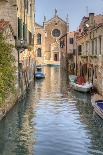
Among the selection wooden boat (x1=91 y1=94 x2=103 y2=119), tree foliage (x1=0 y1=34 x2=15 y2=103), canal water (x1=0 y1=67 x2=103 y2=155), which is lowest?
canal water (x1=0 y1=67 x2=103 y2=155)

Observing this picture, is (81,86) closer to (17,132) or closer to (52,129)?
(52,129)

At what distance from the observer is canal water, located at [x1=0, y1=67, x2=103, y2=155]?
52.5ft

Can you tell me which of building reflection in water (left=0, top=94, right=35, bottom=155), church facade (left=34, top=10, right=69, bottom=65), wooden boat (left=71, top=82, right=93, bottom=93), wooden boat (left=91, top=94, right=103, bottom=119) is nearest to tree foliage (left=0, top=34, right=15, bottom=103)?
building reflection in water (left=0, top=94, right=35, bottom=155)

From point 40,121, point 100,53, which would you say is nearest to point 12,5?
point 100,53

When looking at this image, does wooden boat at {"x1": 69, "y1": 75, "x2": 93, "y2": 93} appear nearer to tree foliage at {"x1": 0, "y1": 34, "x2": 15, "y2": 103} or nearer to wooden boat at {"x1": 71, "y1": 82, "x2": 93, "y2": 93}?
wooden boat at {"x1": 71, "y1": 82, "x2": 93, "y2": 93}

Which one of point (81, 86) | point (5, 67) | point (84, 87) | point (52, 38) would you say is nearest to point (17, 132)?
point (5, 67)

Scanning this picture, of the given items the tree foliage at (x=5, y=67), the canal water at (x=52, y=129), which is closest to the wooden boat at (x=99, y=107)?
the canal water at (x=52, y=129)

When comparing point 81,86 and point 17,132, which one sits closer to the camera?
point 17,132

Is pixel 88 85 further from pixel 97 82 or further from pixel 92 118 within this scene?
pixel 92 118

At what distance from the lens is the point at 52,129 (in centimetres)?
1952

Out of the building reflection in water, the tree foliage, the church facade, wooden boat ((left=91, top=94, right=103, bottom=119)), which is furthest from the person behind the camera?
the church facade

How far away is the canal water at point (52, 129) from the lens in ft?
52.5

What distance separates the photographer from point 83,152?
51.2 ft

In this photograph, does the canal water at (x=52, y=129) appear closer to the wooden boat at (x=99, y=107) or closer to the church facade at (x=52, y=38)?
the wooden boat at (x=99, y=107)
